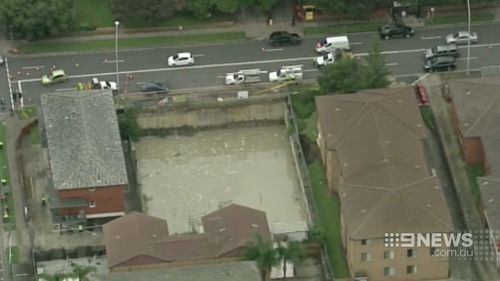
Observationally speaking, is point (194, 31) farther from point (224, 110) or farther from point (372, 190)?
point (372, 190)

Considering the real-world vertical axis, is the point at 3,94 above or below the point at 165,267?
above

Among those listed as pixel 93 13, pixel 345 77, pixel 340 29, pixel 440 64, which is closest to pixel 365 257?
pixel 345 77

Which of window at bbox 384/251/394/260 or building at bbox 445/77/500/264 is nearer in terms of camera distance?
window at bbox 384/251/394/260

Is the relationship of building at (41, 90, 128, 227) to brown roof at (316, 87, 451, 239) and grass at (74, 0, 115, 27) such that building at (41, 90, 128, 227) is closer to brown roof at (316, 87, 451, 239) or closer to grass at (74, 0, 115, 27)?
grass at (74, 0, 115, 27)

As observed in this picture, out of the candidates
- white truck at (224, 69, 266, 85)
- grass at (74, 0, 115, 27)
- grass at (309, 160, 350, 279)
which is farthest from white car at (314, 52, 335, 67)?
grass at (74, 0, 115, 27)

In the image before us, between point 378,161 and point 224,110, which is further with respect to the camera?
point 224,110

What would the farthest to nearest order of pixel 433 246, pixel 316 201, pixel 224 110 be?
pixel 224 110 < pixel 316 201 < pixel 433 246

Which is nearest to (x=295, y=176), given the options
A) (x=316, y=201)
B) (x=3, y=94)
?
(x=316, y=201)
